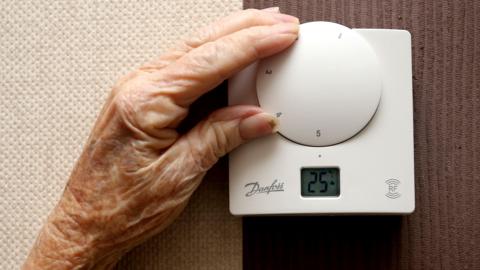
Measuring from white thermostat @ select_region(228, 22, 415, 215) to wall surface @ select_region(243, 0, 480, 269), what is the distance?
2.9 inches

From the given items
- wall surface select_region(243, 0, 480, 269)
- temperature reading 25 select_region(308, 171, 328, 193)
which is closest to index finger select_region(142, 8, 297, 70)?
wall surface select_region(243, 0, 480, 269)

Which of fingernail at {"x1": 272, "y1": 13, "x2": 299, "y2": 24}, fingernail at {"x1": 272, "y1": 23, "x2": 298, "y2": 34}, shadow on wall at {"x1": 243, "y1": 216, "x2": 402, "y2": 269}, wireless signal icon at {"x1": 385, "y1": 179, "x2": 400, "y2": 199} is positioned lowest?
shadow on wall at {"x1": 243, "y1": 216, "x2": 402, "y2": 269}

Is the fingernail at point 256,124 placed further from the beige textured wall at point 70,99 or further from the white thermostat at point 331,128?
the beige textured wall at point 70,99

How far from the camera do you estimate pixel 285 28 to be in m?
0.70

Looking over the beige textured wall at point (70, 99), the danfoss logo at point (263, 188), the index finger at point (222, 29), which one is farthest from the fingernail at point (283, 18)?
the danfoss logo at point (263, 188)

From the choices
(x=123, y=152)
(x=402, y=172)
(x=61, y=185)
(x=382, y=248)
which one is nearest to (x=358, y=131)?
(x=402, y=172)

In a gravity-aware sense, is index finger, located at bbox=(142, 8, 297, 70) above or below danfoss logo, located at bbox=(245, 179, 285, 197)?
above

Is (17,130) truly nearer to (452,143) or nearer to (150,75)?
(150,75)

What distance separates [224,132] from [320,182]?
15cm

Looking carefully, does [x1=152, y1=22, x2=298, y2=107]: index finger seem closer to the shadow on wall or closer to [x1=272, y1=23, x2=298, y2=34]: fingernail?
[x1=272, y1=23, x2=298, y2=34]: fingernail

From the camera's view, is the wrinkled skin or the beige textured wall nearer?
the wrinkled skin

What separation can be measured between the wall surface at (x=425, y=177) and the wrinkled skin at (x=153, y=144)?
14 cm

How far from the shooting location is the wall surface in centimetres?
79

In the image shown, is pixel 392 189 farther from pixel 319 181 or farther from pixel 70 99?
pixel 70 99
